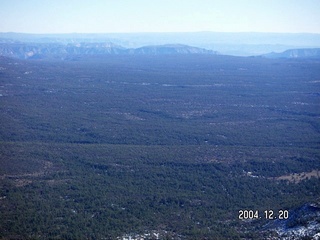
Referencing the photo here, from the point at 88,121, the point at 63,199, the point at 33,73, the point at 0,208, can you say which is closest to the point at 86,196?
the point at 63,199

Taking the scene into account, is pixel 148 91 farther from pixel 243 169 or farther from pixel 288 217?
pixel 288 217
